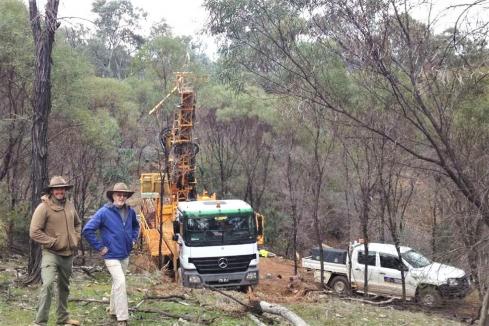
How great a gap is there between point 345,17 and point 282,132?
21976 mm

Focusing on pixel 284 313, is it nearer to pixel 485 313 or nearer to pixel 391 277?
pixel 485 313

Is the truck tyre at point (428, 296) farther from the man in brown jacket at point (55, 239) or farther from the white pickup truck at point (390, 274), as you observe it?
the man in brown jacket at point (55, 239)

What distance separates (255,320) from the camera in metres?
7.32

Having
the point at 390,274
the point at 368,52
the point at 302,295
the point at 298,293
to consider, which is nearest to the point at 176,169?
the point at 298,293

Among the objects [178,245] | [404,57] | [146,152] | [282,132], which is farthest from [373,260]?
[146,152]

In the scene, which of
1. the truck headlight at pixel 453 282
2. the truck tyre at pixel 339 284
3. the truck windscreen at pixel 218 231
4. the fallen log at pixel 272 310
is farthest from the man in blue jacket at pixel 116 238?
the truck tyre at pixel 339 284

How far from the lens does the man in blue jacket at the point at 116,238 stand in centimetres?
623

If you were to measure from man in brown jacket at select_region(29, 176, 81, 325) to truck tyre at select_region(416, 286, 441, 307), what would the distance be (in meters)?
11.5

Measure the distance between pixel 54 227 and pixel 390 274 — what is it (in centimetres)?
1209

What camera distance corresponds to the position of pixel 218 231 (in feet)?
42.4

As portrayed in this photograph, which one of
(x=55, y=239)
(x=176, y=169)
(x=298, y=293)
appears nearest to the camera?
(x=55, y=239)

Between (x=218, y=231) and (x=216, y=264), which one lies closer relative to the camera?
(x=216, y=264)

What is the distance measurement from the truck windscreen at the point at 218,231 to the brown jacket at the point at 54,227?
6710 mm

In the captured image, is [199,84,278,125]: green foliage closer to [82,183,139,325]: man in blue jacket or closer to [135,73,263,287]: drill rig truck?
[135,73,263,287]: drill rig truck
